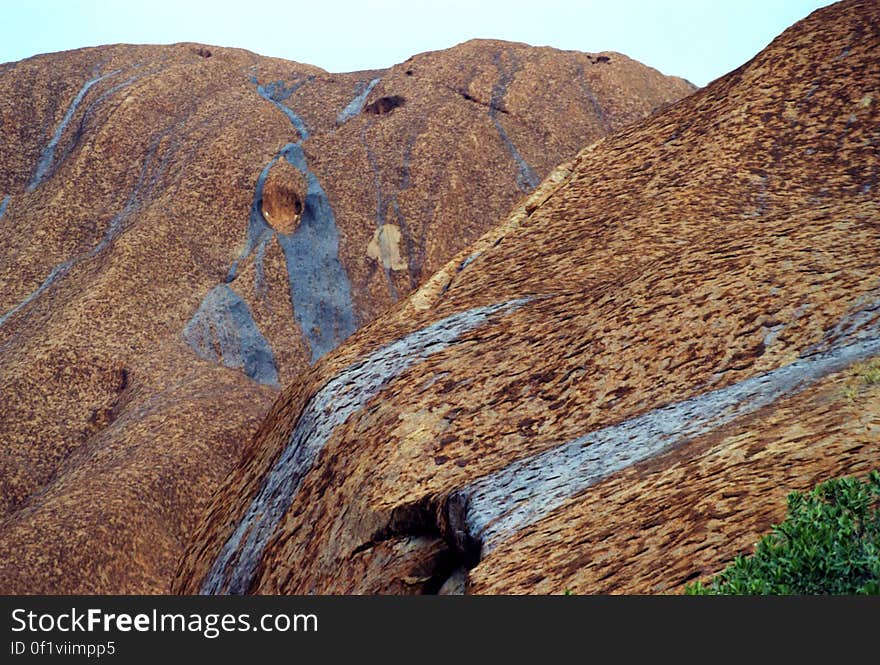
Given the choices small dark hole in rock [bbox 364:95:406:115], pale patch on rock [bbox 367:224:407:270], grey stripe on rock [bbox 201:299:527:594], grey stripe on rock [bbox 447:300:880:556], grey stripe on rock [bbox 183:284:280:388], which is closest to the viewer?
grey stripe on rock [bbox 447:300:880:556]

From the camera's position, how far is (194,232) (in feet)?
181

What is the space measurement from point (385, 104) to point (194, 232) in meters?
19.8

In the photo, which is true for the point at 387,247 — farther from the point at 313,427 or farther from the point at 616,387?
the point at 616,387

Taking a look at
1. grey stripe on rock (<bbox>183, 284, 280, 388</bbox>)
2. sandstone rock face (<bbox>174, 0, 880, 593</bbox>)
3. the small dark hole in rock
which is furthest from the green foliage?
the small dark hole in rock

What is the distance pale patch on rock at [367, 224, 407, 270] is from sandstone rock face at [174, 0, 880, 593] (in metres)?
31.4

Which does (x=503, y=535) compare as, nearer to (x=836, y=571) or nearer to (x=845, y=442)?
(x=845, y=442)

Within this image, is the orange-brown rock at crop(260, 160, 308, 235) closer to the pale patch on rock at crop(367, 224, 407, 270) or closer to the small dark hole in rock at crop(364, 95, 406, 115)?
the pale patch on rock at crop(367, 224, 407, 270)

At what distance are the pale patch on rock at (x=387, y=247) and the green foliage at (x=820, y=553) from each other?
48751mm

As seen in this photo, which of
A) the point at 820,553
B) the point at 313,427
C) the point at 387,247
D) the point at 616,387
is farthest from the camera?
the point at 387,247

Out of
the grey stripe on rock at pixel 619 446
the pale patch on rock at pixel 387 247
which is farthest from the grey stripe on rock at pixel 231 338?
the grey stripe on rock at pixel 619 446

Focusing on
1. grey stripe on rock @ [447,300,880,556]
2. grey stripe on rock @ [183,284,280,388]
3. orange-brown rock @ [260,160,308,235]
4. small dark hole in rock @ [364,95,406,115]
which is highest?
small dark hole in rock @ [364,95,406,115]

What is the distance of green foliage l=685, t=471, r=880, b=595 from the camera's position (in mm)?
6555

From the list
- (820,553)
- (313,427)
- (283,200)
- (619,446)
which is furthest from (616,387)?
(283,200)

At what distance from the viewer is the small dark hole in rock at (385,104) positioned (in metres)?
67.8
